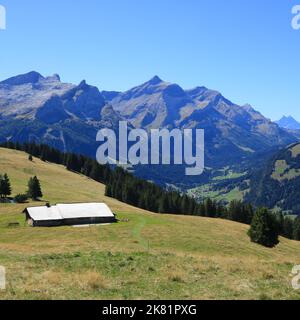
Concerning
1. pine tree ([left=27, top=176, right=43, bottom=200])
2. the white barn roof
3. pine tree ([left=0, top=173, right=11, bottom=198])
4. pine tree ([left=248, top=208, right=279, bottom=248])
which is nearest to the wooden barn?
the white barn roof

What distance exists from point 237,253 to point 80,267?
4247cm

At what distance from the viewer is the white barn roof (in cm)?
9175

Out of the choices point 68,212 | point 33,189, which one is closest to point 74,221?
point 68,212

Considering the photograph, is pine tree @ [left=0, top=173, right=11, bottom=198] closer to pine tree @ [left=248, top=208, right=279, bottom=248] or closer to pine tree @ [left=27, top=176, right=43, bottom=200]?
pine tree @ [left=27, top=176, right=43, bottom=200]

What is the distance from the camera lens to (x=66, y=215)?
93.4 meters

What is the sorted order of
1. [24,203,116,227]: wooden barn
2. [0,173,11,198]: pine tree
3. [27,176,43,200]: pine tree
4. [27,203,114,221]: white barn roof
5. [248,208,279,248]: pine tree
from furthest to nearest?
[27,176,43,200]: pine tree < [0,173,11,198]: pine tree < [27,203,114,221]: white barn roof < [24,203,116,227]: wooden barn < [248,208,279,248]: pine tree

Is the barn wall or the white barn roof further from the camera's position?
the white barn roof

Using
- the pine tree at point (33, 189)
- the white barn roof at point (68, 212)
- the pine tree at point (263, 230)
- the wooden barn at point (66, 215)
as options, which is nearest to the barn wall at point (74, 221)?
the wooden barn at point (66, 215)

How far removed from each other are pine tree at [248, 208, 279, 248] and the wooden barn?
93.1 feet

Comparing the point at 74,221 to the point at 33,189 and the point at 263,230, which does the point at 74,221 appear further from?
the point at 263,230

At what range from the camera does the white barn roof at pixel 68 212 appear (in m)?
91.8

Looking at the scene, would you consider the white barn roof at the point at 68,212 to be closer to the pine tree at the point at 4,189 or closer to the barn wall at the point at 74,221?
the barn wall at the point at 74,221

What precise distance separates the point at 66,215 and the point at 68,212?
146 centimetres
